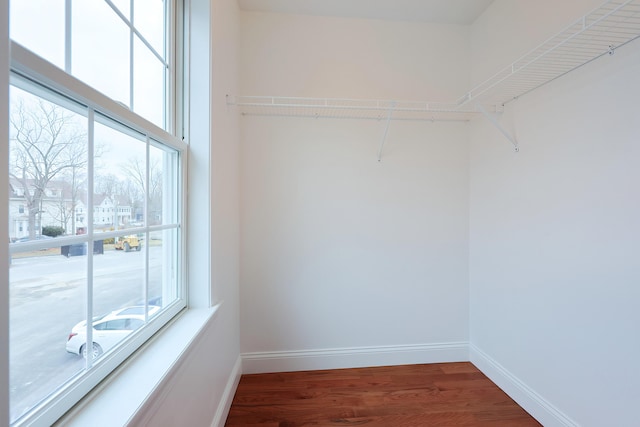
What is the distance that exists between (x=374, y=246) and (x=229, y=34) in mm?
1709

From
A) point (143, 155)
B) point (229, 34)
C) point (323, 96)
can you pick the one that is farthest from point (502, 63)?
point (143, 155)

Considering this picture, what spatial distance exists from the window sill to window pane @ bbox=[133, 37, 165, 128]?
0.84 metres

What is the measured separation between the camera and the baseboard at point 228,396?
4.35 ft

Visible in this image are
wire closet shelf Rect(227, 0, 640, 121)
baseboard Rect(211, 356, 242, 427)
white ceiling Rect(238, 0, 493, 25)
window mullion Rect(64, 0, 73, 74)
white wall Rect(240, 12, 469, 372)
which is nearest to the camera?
window mullion Rect(64, 0, 73, 74)

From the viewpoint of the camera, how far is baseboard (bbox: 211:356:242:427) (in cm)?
133

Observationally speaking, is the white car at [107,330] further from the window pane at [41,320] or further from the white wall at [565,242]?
the white wall at [565,242]

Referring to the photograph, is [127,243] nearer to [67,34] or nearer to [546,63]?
[67,34]

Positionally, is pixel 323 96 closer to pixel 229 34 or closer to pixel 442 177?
pixel 229 34

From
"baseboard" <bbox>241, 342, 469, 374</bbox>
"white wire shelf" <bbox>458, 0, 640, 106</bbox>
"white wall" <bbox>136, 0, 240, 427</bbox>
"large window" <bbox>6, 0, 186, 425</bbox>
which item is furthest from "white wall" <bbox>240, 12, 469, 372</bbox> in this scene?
"large window" <bbox>6, 0, 186, 425</bbox>

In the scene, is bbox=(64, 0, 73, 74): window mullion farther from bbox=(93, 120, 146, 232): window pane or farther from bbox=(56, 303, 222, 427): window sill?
bbox=(56, 303, 222, 427): window sill

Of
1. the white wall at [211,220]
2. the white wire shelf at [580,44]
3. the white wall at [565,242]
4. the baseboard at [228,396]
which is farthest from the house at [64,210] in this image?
the white wall at [565,242]

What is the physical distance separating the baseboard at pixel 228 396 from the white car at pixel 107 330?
77 centimetres

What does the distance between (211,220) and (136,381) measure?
0.70 metres

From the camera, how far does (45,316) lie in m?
0.56
